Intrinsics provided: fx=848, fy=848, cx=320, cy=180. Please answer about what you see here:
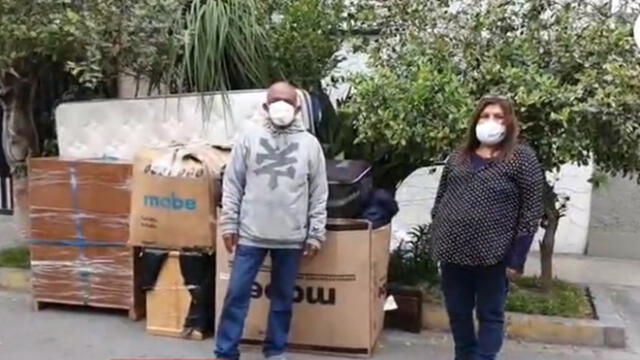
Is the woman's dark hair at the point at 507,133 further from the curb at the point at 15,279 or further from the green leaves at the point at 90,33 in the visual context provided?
the curb at the point at 15,279

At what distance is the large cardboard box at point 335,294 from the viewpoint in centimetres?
484

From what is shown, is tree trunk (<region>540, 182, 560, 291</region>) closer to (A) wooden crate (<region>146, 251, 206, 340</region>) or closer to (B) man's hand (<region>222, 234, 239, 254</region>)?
(B) man's hand (<region>222, 234, 239, 254</region>)

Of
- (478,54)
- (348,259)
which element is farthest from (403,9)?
(348,259)

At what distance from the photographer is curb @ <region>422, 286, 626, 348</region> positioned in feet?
17.6

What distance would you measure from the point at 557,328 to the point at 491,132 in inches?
69.1

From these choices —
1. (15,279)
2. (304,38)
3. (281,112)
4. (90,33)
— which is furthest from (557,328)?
(15,279)

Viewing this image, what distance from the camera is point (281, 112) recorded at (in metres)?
4.50

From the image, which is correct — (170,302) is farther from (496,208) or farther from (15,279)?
(496,208)

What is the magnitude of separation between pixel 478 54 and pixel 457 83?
1.39 ft

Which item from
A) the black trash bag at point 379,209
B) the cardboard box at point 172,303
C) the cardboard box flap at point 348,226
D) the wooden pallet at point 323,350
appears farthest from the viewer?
the cardboard box at point 172,303

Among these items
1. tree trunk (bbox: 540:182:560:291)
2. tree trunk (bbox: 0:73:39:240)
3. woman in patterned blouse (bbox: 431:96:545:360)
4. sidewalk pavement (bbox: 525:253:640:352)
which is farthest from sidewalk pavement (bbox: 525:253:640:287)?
tree trunk (bbox: 0:73:39:240)

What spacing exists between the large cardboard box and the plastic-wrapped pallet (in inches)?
33.2

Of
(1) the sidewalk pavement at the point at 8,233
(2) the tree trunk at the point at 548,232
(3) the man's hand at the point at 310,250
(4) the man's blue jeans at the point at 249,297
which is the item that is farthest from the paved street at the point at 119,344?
(1) the sidewalk pavement at the point at 8,233

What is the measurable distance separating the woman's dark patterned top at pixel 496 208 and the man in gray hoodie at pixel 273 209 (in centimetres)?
79
